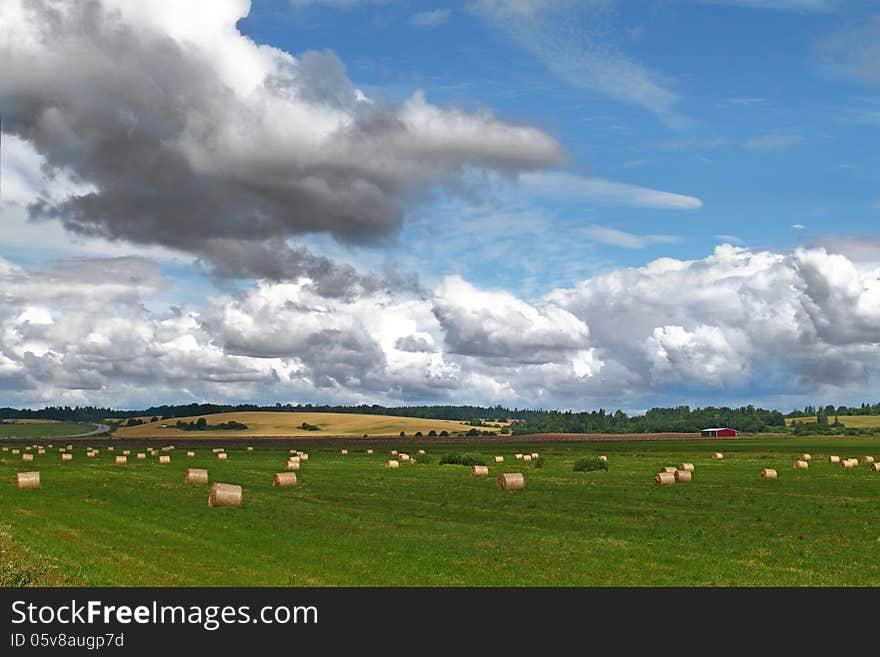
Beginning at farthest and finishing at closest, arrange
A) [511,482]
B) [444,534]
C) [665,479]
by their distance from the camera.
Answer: [665,479], [511,482], [444,534]

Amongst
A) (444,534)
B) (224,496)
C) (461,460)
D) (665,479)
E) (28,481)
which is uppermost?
(224,496)

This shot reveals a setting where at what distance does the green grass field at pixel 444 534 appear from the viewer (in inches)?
890

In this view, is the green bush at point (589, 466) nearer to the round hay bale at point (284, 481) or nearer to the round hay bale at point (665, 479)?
the round hay bale at point (665, 479)

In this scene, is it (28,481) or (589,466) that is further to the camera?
(589,466)

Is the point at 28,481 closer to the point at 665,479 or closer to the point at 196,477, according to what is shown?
the point at 196,477

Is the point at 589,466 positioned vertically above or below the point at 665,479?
below

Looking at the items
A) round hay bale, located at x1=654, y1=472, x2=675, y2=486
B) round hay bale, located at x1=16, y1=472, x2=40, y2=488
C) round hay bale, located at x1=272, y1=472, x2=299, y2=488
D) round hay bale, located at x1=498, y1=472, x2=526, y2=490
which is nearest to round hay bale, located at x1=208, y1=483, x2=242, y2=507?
round hay bale, located at x1=272, y1=472, x2=299, y2=488

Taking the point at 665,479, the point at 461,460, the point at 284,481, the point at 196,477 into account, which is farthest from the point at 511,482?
the point at 461,460

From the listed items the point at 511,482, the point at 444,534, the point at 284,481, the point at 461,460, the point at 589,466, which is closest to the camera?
the point at 444,534

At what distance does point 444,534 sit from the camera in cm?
3055
